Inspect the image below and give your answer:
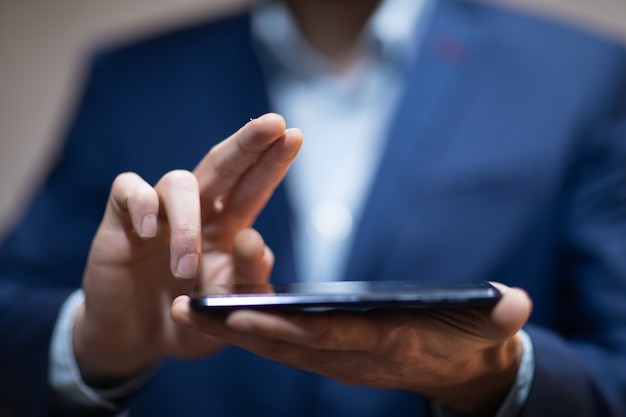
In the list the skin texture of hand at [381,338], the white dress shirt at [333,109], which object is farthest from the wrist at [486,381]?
the white dress shirt at [333,109]

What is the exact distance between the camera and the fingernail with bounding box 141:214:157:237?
332 mm

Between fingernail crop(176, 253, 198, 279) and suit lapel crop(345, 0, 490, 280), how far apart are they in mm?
303

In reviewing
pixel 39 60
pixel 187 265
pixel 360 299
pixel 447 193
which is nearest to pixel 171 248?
pixel 187 265

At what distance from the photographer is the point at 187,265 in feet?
1.05

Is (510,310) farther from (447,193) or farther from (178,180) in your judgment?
(447,193)

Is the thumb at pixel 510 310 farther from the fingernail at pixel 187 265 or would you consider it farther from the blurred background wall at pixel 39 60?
the blurred background wall at pixel 39 60

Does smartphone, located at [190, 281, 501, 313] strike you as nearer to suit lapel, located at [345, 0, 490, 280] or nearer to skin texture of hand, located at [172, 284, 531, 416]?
skin texture of hand, located at [172, 284, 531, 416]

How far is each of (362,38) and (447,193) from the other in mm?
211

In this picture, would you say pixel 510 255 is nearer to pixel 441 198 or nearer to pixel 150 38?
pixel 441 198

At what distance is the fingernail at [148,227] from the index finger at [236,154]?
0.05 meters

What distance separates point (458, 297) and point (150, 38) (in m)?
0.63

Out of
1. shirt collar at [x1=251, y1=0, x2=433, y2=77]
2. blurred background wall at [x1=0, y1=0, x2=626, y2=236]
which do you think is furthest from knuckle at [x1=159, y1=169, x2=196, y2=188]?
blurred background wall at [x1=0, y1=0, x2=626, y2=236]

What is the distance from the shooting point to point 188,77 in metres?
0.71

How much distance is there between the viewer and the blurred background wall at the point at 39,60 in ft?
3.61
